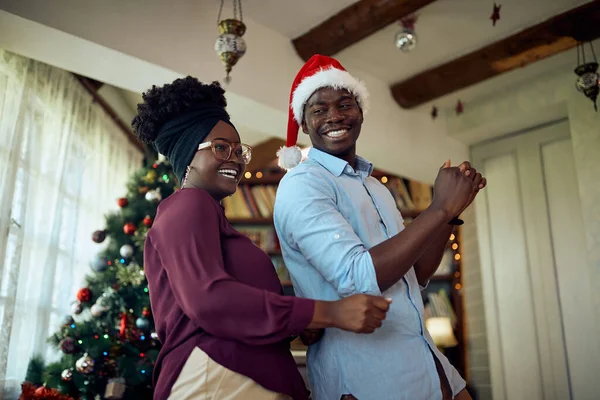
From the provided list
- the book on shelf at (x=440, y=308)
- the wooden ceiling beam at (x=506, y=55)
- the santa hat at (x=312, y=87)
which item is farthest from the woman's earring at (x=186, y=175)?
the book on shelf at (x=440, y=308)

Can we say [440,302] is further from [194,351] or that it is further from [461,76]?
[194,351]

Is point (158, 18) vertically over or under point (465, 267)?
over

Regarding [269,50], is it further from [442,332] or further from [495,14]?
[442,332]

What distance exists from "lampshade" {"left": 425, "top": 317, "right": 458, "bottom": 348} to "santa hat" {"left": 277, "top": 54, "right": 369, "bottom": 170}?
2868 mm

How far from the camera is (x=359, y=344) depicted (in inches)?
43.3

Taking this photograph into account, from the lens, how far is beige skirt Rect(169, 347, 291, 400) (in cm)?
93

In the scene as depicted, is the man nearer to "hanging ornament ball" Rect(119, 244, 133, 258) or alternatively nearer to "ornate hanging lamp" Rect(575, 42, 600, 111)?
"hanging ornament ball" Rect(119, 244, 133, 258)

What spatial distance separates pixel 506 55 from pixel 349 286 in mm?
2964

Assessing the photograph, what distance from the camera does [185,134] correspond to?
1229 millimetres

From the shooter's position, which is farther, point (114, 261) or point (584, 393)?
point (584, 393)

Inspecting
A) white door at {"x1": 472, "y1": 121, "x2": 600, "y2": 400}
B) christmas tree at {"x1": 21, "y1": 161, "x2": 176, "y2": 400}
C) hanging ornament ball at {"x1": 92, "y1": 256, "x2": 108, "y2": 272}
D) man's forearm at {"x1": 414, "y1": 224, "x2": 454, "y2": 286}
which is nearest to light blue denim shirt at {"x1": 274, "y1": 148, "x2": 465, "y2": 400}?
man's forearm at {"x1": 414, "y1": 224, "x2": 454, "y2": 286}

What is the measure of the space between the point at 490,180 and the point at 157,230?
3.79 meters

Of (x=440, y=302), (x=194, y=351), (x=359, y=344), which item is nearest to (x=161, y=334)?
(x=194, y=351)

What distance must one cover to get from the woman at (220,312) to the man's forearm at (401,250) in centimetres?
9
